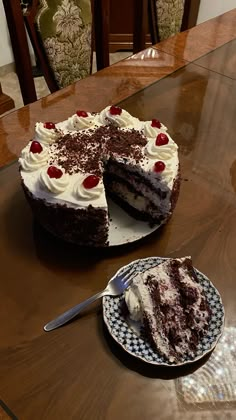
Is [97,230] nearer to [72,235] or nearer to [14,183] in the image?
[72,235]

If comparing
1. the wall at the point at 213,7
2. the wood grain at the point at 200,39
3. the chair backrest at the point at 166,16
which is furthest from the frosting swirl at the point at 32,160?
the wall at the point at 213,7

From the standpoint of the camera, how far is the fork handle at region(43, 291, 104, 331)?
1143mm

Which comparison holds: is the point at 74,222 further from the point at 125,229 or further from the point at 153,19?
the point at 153,19

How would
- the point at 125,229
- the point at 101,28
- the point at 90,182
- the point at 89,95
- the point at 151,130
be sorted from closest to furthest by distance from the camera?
1. the point at 90,182
2. the point at 125,229
3. the point at 151,130
4. the point at 89,95
5. the point at 101,28

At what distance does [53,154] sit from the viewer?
143cm

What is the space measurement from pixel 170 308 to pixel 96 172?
0.49 metres

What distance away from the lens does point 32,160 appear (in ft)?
4.50

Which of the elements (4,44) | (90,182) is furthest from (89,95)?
(4,44)

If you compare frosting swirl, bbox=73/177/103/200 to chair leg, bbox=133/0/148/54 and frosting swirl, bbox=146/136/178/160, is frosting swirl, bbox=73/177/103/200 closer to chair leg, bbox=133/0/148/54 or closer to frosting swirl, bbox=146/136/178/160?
frosting swirl, bbox=146/136/178/160

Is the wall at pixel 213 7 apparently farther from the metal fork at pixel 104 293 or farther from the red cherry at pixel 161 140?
the metal fork at pixel 104 293

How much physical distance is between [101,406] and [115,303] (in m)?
0.26

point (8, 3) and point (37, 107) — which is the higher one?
point (8, 3)

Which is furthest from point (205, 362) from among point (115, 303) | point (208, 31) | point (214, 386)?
point (208, 31)

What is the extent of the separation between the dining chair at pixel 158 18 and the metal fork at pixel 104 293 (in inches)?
69.4
